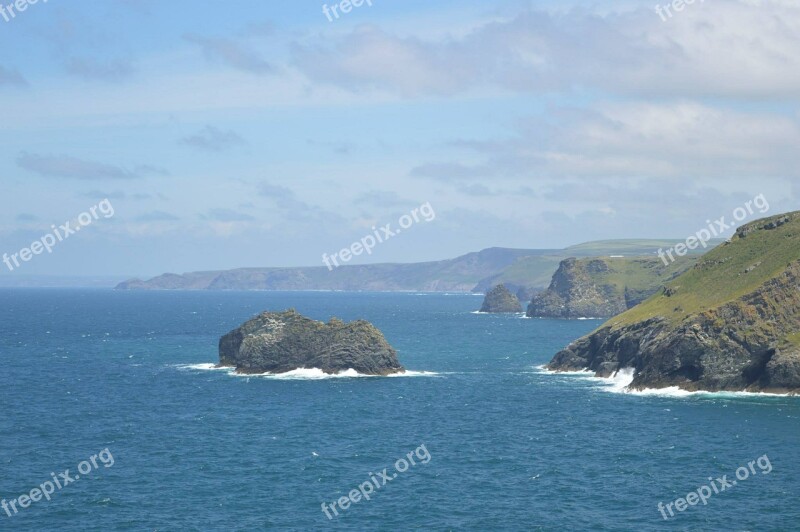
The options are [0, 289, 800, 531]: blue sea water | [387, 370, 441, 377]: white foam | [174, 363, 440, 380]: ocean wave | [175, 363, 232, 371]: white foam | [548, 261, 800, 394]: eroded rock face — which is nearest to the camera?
[0, 289, 800, 531]: blue sea water

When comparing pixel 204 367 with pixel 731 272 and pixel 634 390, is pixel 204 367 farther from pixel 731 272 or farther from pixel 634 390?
pixel 731 272

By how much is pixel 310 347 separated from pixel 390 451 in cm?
5616

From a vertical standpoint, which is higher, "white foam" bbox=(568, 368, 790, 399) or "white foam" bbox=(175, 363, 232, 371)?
"white foam" bbox=(175, 363, 232, 371)

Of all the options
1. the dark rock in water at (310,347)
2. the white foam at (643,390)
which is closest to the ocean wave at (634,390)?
the white foam at (643,390)

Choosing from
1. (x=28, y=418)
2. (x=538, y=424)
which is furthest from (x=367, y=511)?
(x=28, y=418)

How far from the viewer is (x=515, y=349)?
186 meters

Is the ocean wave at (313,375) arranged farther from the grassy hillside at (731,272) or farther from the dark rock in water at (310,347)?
the grassy hillside at (731,272)

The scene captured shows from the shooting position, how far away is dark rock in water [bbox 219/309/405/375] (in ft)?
454

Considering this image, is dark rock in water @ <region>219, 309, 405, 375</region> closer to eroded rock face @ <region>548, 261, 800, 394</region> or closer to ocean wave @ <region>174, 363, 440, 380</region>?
ocean wave @ <region>174, 363, 440, 380</region>

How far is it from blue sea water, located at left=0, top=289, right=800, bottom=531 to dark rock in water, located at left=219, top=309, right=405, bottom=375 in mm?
5454

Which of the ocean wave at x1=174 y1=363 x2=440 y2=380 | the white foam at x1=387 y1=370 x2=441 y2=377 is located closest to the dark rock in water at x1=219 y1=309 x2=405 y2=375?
the ocean wave at x1=174 y1=363 x2=440 y2=380

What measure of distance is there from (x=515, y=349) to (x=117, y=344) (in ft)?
284

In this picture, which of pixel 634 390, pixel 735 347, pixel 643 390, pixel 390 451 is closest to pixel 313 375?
pixel 634 390

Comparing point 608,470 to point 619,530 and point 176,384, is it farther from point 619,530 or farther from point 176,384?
point 176,384
